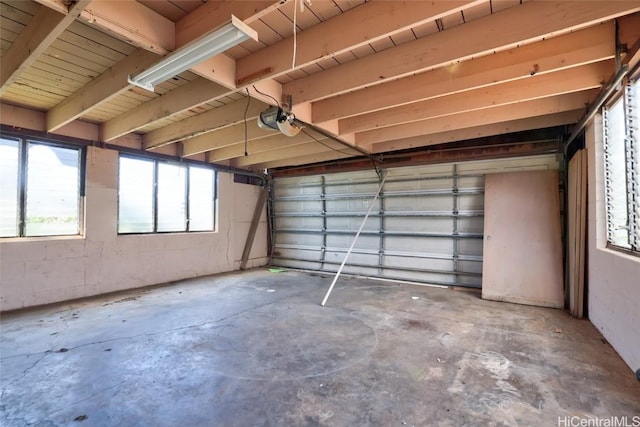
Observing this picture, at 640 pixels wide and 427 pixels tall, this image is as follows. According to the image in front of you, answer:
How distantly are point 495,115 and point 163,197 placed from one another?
5403 mm

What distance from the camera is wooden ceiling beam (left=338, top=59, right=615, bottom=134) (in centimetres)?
262

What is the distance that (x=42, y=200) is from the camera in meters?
4.05

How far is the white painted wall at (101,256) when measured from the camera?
3789 mm

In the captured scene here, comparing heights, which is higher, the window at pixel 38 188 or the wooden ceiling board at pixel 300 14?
the wooden ceiling board at pixel 300 14

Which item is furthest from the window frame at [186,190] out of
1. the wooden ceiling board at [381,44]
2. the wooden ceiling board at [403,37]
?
the wooden ceiling board at [403,37]

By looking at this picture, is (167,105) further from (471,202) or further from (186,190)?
(471,202)

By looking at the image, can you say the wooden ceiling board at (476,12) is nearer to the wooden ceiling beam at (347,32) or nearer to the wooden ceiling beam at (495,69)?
the wooden ceiling beam at (347,32)

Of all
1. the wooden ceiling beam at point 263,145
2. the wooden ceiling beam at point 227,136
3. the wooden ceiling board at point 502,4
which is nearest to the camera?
the wooden ceiling board at point 502,4

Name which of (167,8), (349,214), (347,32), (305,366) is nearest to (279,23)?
(347,32)

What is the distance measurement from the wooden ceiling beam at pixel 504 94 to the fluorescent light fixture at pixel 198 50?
2.28 metres

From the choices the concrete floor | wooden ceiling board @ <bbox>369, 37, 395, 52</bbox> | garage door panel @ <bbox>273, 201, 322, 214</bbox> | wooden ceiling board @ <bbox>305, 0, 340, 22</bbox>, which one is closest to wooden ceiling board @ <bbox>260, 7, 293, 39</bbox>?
wooden ceiling board @ <bbox>305, 0, 340, 22</bbox>

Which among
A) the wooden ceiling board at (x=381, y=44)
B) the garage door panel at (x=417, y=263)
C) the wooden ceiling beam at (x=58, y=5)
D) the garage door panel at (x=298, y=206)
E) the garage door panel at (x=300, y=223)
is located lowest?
the garage door panel at (x=417, y=263)

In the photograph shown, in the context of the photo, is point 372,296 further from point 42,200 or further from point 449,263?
point 42,200

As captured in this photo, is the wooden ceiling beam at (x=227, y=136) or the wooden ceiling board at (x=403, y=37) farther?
the wooden ceiling beam at (x=227, y=136)
